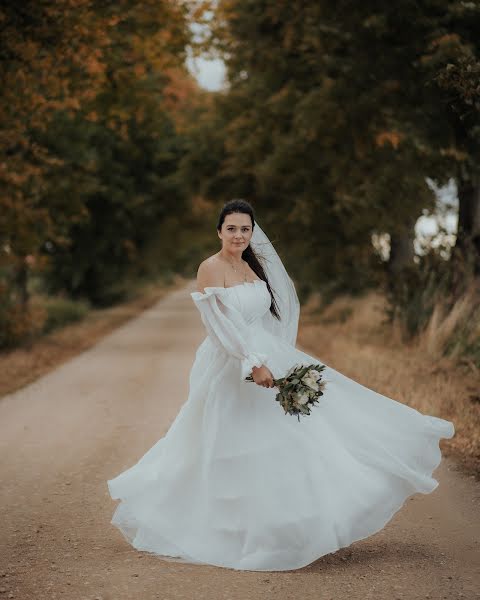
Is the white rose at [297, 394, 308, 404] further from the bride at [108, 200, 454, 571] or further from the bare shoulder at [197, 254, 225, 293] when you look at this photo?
the bare shoulder at [197, 254, 225, 293]

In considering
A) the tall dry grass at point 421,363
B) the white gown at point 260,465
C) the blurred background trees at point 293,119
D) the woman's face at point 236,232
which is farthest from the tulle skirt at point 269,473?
the blurred background trees at point 293,119

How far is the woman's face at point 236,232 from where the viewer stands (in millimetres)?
4816

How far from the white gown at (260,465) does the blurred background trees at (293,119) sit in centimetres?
363

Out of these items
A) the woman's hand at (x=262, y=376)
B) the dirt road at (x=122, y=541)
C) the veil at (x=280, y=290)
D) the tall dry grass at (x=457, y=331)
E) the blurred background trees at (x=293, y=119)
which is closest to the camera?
the dirt road at (x=122, y=541)

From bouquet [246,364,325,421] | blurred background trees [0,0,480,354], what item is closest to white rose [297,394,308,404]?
bouquet [246,364,325,421]

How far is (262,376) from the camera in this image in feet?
14.5

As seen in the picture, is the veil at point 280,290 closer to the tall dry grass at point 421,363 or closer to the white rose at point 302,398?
the white rose at point 302,398

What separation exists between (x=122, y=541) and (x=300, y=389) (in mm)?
1637

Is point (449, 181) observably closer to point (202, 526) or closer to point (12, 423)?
point (12, 423)

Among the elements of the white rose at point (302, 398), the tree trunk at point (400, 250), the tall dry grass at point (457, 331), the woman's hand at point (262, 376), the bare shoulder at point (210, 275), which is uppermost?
the bare shoulder at point (210, 275)

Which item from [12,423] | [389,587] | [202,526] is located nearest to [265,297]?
[202,526]

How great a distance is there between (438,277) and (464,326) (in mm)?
2635

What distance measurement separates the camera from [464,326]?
38.6 feet

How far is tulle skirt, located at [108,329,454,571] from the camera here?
170 inches
